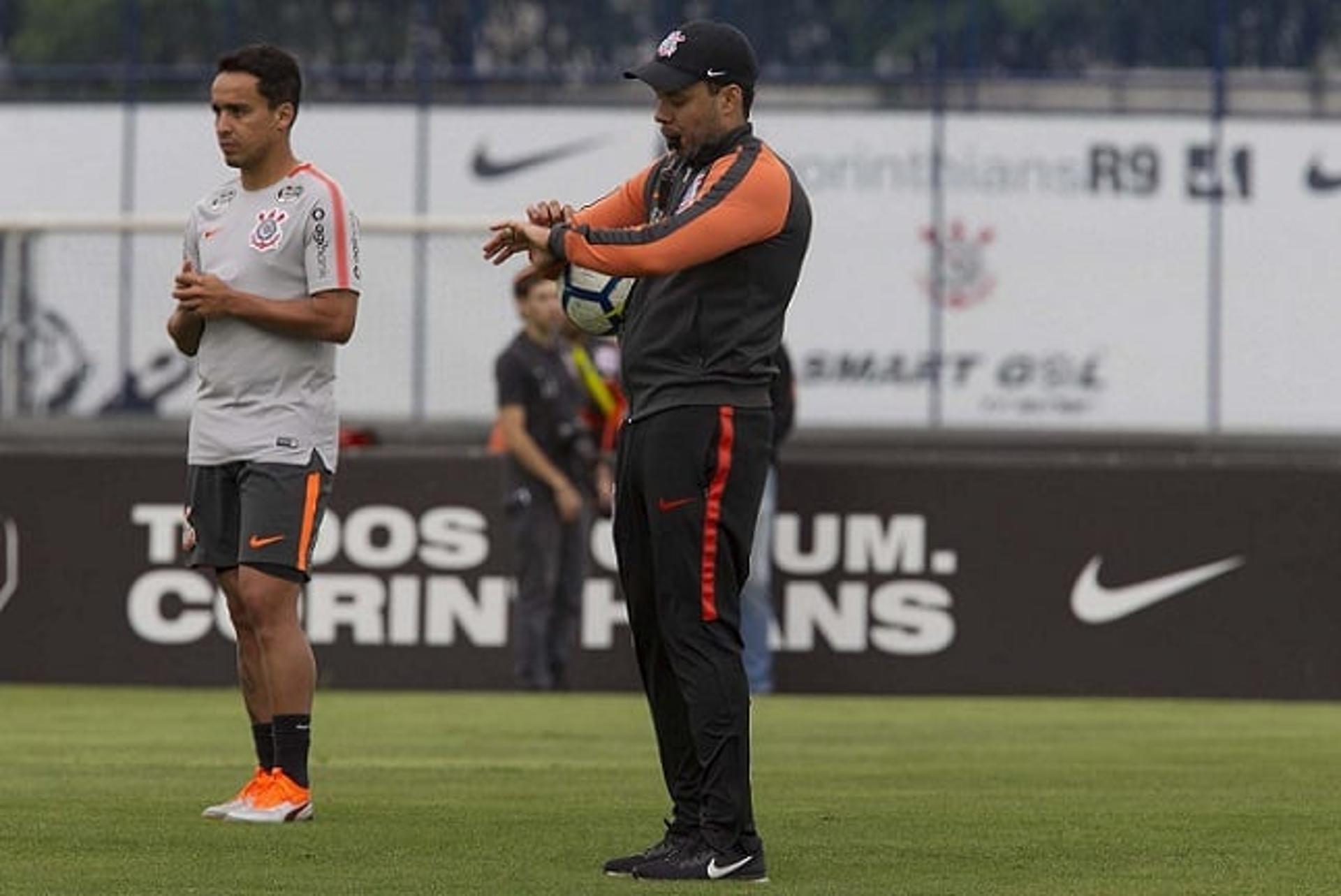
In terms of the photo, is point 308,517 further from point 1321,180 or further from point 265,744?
point 1321,180

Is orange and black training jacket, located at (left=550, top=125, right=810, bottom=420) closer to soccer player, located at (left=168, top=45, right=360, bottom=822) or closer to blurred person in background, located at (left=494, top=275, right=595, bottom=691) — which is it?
soccer player, located at (left=168, top=45, right=360, bottom=822)

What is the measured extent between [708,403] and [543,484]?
325 inches

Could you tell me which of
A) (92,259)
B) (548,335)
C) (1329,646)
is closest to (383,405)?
(92,259)

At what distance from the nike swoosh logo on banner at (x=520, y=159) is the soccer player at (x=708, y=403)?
20.9 m

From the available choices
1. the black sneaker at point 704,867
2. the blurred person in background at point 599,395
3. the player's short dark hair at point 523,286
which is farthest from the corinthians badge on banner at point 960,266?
the black sneaker at point 704,867

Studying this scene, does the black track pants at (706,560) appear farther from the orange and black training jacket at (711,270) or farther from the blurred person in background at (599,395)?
the blurred person in background at (599,395)

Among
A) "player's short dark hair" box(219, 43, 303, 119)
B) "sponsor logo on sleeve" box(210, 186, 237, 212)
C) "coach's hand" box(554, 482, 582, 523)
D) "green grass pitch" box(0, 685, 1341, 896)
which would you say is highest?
"player's short dark hair" box(219, 43, 303, 119)

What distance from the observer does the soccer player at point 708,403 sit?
7.83m

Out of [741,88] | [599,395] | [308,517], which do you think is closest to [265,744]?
[308,517]

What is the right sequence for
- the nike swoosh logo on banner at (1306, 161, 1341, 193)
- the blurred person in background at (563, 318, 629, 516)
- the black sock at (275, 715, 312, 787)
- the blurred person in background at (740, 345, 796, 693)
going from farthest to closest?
the nike swoosh logo on banner at (1306, 161, 1341, 193), the blurred person in background at (563, 318, 629, 516), the blurred person in background at (740, 345, 796, 693), the black sock at (275, 715, 312, 787)

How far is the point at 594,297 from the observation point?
8.30 m

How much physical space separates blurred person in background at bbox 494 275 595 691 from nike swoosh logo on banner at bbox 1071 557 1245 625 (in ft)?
8.21

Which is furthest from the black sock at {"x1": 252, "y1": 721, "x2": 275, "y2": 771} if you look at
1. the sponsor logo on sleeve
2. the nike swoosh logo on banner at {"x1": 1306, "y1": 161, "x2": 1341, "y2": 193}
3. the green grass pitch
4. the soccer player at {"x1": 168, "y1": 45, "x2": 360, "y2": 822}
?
the nike swoosh logo on banner at {"x1": 1306, "y1": 161, "x2": 1341, "y2": 193}

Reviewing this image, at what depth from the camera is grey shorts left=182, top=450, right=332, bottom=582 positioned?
360 inches
